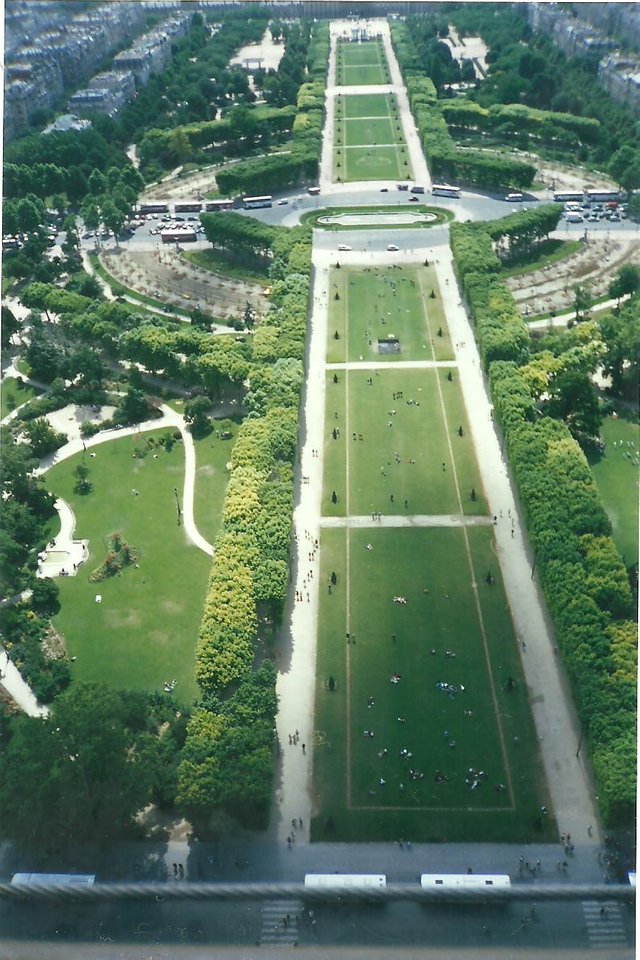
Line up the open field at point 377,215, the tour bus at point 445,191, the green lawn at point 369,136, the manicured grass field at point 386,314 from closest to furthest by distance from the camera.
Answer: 1. the manicured grass field at point 386,314
2. the open field at point 377,215
3. the tour bus at point 445,191
4. the green lawn at point 369,136

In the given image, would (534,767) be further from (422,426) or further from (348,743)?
(422,426)

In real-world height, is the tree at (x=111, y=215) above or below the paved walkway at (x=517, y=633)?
above

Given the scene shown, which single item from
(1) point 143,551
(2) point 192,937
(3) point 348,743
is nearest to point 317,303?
(1) point 143,551

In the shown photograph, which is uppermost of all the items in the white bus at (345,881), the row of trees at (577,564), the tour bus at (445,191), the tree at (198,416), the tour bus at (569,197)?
the tour bus at (569,197)

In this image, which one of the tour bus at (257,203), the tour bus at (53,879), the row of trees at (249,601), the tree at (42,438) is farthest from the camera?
the tour bus at (257,203)

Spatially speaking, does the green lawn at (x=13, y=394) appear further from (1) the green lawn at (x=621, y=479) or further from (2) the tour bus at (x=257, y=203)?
(1) the green lawn at (x=621, y=479)

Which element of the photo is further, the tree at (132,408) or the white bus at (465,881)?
the tree at (132,408)

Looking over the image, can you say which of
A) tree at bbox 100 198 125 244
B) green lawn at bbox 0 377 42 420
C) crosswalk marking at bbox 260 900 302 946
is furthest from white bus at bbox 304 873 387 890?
tree at bbox 100 198 125 244

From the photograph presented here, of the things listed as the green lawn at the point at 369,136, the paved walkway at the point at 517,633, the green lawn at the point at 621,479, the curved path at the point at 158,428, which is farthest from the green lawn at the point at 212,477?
the green lawn at the point at 369,136
